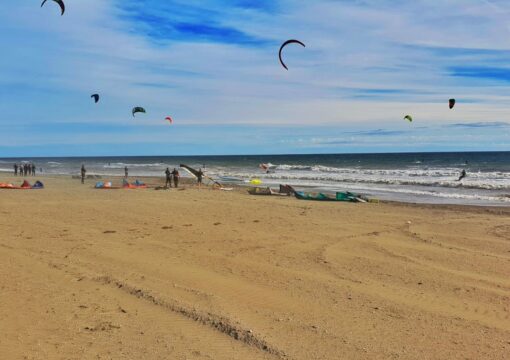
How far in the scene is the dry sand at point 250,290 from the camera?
478 cm

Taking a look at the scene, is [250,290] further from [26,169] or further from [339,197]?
[26,169]

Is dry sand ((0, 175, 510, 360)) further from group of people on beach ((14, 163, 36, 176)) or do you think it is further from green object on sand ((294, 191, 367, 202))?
group of people on beach ((14, 163, 36, 176))

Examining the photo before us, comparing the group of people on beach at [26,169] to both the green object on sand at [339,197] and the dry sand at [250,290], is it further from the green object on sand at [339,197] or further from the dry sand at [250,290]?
the dry sand at [250,290]

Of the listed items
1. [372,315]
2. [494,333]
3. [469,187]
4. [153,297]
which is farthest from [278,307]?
[469,187]

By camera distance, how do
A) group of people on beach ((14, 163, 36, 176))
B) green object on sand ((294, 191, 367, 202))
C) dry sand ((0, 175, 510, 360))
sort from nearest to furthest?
dry sand ((0, 175, 510, 360)), green object on sand ((294, 191, 367, 202)), group of people on beach ((14, 163, 36, 176))

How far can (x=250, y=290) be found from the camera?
259 inches

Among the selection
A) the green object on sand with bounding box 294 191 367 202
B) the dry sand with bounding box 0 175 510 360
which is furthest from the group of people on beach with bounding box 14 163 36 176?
the dry sand with bounding box 0 175 510 360

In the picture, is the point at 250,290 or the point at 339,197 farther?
the point at 339,197

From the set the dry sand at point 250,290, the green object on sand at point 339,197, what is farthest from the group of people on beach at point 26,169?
the dry sand at point 250,290

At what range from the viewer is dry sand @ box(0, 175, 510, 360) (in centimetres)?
478

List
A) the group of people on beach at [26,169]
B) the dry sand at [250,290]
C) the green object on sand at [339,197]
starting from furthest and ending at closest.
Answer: the group of people on beach at [26,169] → the green object on sand at [339,197] → the dry sand at [250,290]

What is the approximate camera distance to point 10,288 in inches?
250

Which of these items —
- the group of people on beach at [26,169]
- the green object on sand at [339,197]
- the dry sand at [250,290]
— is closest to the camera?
the dry sand at [250,290]

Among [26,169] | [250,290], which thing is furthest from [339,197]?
→ [26,169]
